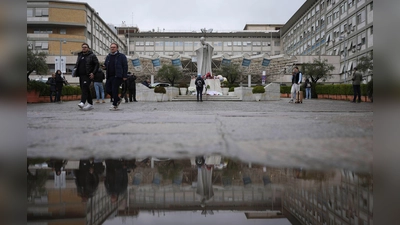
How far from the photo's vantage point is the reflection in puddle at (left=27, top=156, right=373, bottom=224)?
1.46 m

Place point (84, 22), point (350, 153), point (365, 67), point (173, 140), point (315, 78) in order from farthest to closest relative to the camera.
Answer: point (84, 22)
point (315, 78)
point (365, 67)
point (173, 140)
point (350, 153)

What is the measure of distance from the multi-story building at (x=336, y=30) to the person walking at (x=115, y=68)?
36.0m

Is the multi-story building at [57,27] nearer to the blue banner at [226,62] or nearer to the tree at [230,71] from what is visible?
the blue banner at [226,62]

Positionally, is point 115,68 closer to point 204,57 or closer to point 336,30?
point 204,57

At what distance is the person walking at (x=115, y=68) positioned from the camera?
376 inches

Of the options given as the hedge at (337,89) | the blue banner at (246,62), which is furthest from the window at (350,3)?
the hedge at (337,89)

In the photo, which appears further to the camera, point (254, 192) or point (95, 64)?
point (95, 64)

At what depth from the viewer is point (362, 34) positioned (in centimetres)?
4409

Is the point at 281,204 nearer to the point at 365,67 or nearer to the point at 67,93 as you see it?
the point at 67,93

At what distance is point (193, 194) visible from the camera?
1.74 m

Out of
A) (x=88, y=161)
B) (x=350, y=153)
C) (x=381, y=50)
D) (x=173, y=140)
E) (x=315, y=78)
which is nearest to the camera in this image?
(x=88, y=161)

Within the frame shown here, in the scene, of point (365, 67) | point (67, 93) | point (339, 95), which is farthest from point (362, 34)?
point (67, 93)

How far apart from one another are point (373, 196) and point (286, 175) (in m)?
0.48

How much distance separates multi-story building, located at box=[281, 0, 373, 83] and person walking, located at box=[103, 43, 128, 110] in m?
36.0
